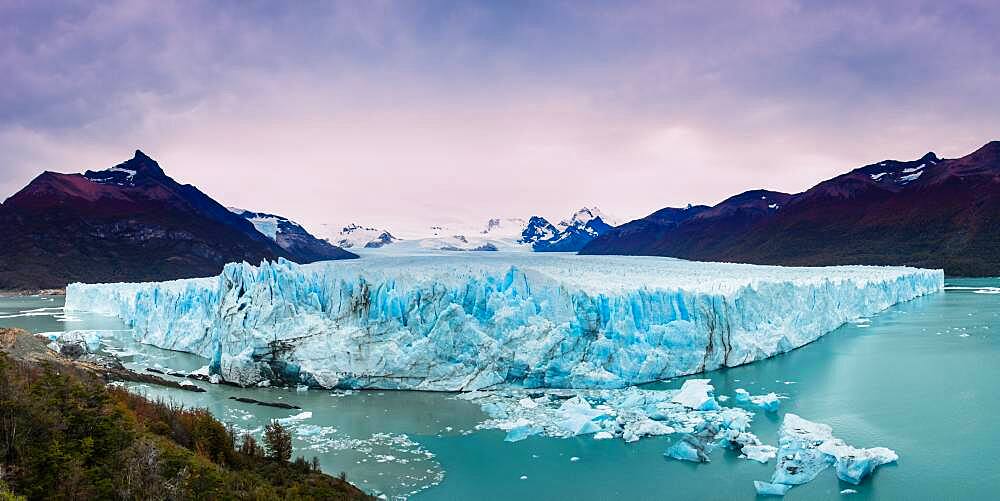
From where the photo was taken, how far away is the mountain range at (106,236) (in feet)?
181

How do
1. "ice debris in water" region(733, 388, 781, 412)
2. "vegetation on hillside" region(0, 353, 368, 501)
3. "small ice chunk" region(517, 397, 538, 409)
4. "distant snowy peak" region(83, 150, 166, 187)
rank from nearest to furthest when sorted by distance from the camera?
"vegetation on hillside" region(0, 353, 368, 501), "ice debris in water" region(733, 388, 781, 412), "small ice chunk" region(517, 397, 538, 409), "distant snowy peak" region(83, 150, 166, 187)

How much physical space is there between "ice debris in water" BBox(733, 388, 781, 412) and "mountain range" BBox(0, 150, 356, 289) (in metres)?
55.5

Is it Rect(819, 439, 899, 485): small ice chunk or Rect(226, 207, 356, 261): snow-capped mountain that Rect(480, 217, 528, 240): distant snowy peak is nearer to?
Rect(226, 207, 356, 261): snow-capped mountain

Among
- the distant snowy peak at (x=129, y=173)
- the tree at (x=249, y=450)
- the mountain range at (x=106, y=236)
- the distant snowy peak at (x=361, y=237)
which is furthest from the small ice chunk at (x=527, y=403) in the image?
the distant snowy peak at (x=361, y=237)

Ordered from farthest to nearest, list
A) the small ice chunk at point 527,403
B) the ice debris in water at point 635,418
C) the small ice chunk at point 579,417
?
the small ice chunk at point 527,403, the small ice chunk at point 579,417, the ice debris in water at point 635,418

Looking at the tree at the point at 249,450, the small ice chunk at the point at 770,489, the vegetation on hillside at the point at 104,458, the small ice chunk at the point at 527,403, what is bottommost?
the small ice chunk at the point at 770,489

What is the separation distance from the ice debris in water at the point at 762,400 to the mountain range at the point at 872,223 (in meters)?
50.8

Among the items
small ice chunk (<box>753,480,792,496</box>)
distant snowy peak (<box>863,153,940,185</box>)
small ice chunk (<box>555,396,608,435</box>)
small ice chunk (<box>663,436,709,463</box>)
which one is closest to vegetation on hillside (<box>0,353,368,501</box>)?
small ice chunk (<box>555,396,608,435</box>)

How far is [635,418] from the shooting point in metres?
11.6

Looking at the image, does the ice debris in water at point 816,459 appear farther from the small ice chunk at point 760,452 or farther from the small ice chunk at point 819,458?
the small ice chunk at point 760,452

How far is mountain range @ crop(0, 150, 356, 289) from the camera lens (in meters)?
55.1

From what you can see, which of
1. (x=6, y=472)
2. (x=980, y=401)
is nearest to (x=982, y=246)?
(x=980, y=401)

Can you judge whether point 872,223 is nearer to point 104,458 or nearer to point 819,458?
point 819,458

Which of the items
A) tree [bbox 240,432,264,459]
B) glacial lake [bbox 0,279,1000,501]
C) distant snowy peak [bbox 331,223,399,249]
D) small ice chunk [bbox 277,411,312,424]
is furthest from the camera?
distant snowy peak [bbox 331,223,399,249]
